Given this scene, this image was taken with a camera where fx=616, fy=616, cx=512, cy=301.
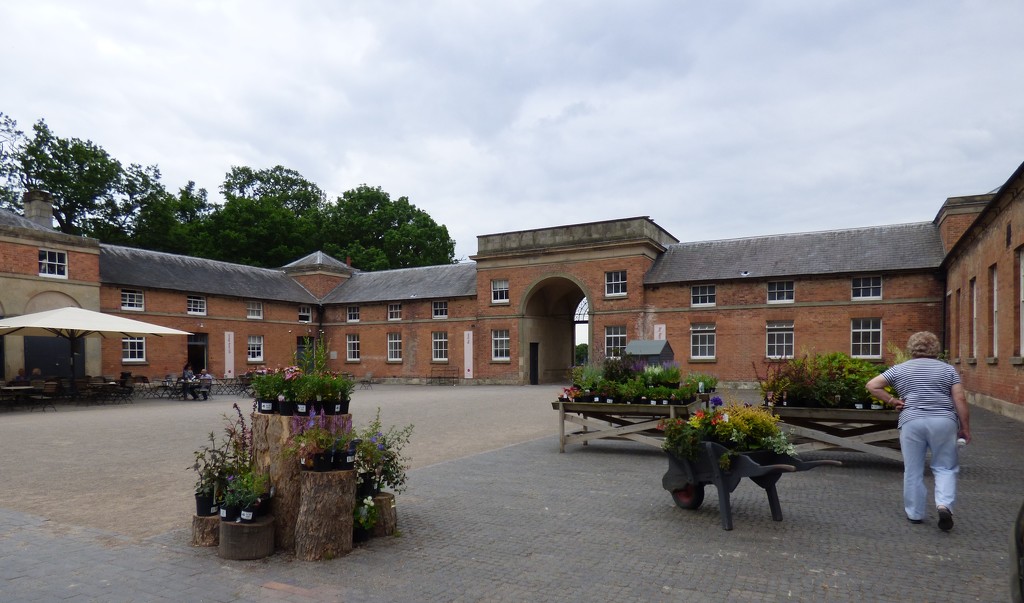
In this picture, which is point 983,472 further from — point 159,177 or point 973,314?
point 159,177

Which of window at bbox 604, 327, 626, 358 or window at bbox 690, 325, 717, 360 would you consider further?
window at bbox 604, 327, 626, 358

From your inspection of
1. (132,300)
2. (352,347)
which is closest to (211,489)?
(132,300)

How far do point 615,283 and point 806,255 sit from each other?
8262 mm

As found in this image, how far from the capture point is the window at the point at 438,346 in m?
33.7

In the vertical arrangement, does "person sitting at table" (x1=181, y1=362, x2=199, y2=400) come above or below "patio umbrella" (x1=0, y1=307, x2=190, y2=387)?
below

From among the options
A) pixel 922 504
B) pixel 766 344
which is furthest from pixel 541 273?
pixel 922 504

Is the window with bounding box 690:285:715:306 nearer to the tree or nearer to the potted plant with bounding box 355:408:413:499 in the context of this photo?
the potted plant with bounding box 355:408:413:499

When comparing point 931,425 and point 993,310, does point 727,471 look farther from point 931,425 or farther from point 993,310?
point 993,310

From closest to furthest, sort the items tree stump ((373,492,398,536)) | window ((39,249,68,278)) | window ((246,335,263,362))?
tree stump ((373,492,398,536)) → window ((39,249,68,278)) → window ((246,335,263,362))

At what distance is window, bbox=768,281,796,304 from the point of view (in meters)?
25.8

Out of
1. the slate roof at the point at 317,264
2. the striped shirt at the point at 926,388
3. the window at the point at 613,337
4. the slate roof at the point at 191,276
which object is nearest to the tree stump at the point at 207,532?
the striped shirt at the point at 926,388

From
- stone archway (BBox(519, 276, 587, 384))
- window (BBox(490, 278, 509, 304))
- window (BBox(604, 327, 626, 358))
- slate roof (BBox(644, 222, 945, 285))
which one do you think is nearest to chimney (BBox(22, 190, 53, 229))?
window (BBox(490, 278, 509, 304))

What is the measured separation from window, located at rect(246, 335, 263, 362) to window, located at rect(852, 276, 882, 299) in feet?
95.7

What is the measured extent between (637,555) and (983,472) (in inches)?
235
